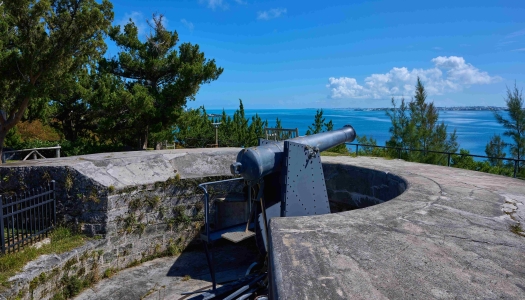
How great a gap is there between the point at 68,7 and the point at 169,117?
15.5 ft

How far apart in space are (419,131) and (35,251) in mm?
13006

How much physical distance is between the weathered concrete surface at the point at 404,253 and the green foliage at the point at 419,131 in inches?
331

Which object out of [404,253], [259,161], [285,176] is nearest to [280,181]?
[285,176]

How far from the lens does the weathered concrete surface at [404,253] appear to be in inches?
79.2

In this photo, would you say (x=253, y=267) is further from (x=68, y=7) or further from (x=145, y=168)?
(x=68, y=7)

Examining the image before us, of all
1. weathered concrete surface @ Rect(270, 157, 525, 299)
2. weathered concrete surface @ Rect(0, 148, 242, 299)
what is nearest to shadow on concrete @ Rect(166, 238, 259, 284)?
weathered concrete surface @ Rect(0, 148, 242, 299)

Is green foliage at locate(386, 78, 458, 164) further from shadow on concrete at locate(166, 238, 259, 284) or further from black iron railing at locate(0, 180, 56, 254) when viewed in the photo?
black iron railing at locate(0, 180, 56, 254)

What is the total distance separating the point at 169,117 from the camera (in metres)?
13.2

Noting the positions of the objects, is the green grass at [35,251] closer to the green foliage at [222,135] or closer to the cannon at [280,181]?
the cannon at [280,181]

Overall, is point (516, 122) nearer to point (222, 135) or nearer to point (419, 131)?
point (419, 131)

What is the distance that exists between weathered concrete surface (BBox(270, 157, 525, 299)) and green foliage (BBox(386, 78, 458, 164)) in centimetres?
841

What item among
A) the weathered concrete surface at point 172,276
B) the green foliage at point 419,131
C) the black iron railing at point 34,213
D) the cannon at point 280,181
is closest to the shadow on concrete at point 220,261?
the weathered concrete surface at point 172,276

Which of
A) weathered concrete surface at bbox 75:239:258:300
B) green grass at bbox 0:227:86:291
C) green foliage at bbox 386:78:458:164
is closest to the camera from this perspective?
green grass at bbox 0:227:86:291

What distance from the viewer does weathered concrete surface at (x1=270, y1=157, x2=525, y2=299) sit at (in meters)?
2.01
